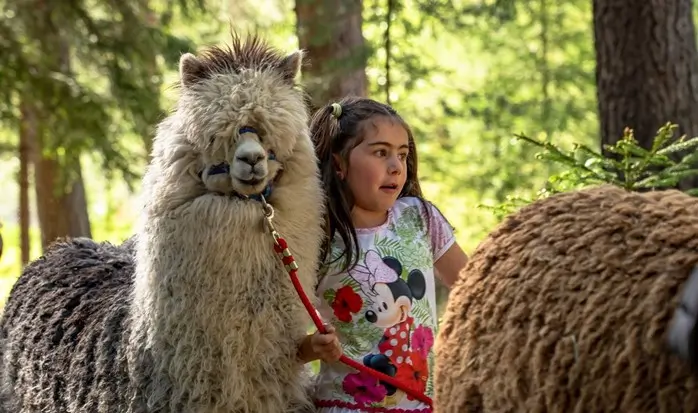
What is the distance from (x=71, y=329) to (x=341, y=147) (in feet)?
4.22

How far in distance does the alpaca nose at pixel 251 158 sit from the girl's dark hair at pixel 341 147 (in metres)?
0.55

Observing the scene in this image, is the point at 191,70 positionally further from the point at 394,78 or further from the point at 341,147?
the point at 394,78

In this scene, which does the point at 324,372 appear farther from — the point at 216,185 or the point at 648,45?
the point at 648,45

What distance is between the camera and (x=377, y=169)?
357cm

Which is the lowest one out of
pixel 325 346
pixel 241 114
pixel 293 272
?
pixel 325 346

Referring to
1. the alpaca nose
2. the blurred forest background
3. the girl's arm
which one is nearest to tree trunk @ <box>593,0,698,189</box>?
the blurred forest background

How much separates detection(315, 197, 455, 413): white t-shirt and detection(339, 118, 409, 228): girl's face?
0.12m

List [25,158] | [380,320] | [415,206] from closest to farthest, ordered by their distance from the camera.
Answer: [380,320]
[415,206]
[25,158]

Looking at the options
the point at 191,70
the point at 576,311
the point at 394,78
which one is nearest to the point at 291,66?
the point at 191,70

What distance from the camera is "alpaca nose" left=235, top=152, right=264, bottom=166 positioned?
305 cm

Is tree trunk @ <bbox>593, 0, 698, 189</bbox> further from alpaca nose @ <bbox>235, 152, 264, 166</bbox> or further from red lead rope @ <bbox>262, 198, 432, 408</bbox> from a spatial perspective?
alpaca nose @ <bbox>235, 152, 264, 166</bbox>

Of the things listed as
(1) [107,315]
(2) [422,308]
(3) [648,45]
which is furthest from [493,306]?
(3) [648,45]

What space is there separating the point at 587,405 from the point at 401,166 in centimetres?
154

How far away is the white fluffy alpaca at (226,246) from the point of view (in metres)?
3.18
